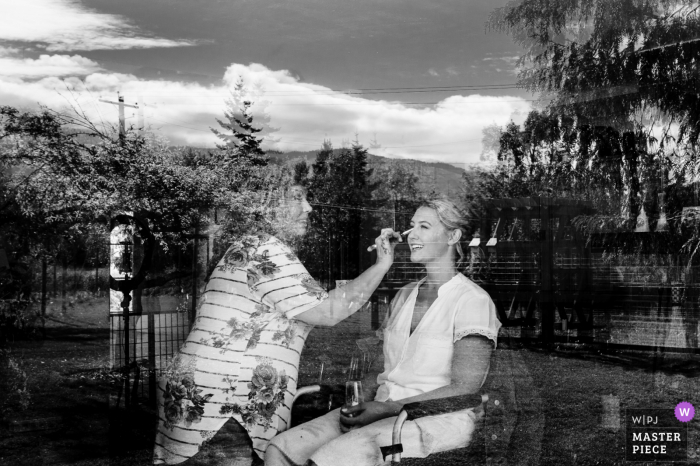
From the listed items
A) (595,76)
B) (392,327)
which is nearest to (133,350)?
(392,327)

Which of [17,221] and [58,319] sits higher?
[17,221]

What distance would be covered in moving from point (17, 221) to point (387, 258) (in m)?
1.41

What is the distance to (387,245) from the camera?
2.57m

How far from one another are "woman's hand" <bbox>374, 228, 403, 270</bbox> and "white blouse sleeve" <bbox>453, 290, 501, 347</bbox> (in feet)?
1.21

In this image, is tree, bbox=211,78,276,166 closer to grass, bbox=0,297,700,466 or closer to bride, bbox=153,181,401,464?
bride, bbox=153,181,401,464

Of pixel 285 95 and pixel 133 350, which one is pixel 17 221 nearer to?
pixel 133 350

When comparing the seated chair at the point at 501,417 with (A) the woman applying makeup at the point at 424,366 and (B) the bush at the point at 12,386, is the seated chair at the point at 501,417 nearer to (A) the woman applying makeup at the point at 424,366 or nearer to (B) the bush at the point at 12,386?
(A) the woman applying makeup at the point at 424,366

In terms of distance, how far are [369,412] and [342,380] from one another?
0.57 m

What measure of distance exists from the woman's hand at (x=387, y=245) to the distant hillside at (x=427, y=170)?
261mm

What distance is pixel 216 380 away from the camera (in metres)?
2.21

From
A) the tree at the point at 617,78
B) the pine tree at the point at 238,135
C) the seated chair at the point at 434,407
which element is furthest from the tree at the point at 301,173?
the seated chair at the point at 434,407

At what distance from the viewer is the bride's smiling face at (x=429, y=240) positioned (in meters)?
2.46

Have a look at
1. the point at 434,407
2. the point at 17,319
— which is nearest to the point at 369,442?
the point at 434,407

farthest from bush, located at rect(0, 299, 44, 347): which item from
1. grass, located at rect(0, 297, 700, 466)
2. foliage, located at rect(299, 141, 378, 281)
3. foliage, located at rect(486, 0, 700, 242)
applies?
foliage, located at rect(486, 0, 700, 242)
